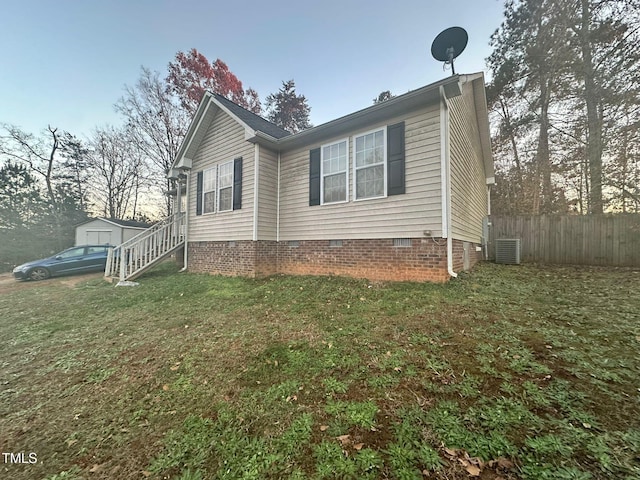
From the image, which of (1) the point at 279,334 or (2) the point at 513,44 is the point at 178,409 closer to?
(1) the point at 279,334

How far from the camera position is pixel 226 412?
2182 mm

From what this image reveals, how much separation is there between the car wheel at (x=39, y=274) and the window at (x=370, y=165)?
1283cm

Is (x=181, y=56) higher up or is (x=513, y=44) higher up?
(x=181, y=56)

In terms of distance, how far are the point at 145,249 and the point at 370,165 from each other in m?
8.08

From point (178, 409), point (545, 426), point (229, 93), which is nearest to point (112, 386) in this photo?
point (178, 409)

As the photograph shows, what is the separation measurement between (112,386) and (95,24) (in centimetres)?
1461

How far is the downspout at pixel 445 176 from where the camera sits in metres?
5.27

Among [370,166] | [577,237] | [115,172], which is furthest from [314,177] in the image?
[115,172]

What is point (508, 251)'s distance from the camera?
8.44 metres

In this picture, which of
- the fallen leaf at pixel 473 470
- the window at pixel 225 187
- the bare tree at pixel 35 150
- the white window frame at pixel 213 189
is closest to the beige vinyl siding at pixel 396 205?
the window at pixel 225 187

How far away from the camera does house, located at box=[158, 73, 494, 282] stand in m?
5.51

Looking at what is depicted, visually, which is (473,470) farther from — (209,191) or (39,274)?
(39,274)

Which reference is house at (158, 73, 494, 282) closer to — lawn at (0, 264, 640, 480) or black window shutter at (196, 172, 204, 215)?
black window shutter at (196, 172, 204, 215)

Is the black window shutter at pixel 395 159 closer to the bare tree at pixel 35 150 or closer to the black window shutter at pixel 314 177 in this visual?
the black window shutter at pixel 314 177
